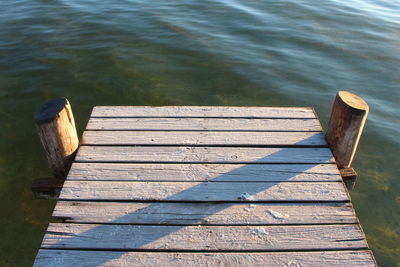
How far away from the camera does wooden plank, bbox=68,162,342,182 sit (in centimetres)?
326

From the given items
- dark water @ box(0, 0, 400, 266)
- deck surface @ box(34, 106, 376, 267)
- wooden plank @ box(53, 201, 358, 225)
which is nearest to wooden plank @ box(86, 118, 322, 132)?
deck surface @ box(34, 106, 376, 267)

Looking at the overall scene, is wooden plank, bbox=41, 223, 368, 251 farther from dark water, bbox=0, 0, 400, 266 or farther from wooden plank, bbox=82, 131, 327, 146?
dark water, bbox=0, 0, 400, 266

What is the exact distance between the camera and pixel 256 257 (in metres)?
2.55

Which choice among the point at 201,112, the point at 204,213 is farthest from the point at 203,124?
the point at 204,213

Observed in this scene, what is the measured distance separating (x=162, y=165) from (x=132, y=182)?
378 mm

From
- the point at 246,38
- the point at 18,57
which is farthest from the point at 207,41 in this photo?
the point at 18,57

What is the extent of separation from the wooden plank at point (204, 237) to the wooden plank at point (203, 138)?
1165 mm

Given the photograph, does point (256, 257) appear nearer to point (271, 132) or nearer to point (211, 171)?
point (211, 171)

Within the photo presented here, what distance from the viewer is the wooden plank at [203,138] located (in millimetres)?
3718

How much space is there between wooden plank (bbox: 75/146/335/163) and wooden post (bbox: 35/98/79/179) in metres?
0.14

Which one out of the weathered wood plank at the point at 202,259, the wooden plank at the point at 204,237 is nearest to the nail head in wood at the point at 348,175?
the wooden plank at the point at 204,237

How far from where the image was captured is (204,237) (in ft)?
8.84

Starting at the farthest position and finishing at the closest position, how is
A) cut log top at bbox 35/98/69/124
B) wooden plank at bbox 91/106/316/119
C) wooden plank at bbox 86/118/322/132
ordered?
wooden plank at bbox 91/106/316/119 < wooden plank at bbox 86/118/322/132 < cut log top at bbox 35/98/69/124

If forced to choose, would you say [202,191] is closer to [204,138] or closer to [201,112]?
[204,138]
